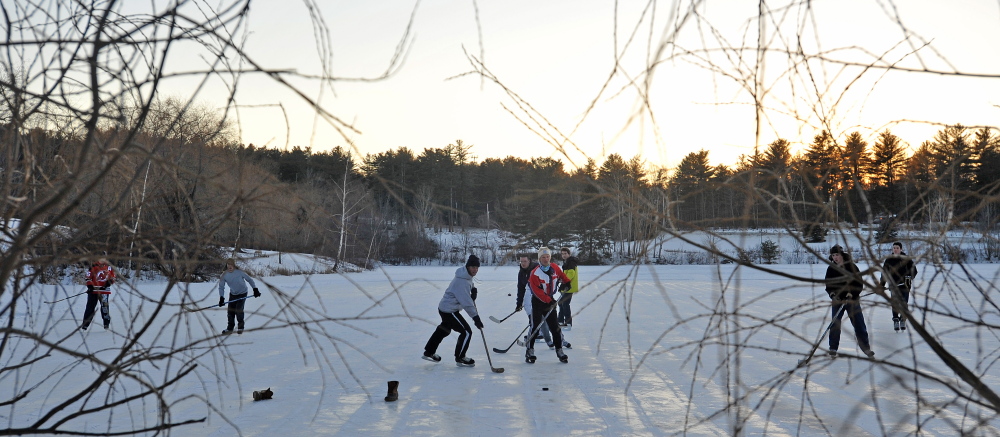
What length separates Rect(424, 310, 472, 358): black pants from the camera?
8664mm

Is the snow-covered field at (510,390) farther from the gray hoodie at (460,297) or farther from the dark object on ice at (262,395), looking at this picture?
the gray hoodie at (460,297)

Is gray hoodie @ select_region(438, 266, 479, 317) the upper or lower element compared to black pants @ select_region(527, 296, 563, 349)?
upper

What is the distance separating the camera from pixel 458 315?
9.06 metres

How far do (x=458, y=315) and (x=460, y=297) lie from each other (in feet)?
0.77

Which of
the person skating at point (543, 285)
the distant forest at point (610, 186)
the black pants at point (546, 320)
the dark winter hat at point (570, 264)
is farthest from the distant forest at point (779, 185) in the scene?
the dark winter hat at point (570, 264)

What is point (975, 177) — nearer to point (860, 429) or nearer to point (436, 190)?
point (860, 429)

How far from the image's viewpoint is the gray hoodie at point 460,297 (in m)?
8.98

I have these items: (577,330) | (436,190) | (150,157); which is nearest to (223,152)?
(150,157)

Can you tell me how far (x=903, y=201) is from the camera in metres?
1.98

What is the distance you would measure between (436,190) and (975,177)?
55.1m

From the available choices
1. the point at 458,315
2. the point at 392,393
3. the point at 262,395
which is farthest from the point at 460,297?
the point at 262,395

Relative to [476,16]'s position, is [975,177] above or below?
below

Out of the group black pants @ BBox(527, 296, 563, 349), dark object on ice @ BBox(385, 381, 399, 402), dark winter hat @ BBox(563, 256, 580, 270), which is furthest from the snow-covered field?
dark winter hat @ BBox(563, 256, 580, 270)

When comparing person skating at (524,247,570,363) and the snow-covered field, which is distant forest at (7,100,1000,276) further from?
person skating at (524,247,570,363)
